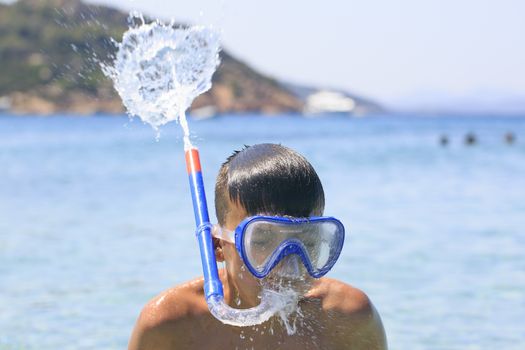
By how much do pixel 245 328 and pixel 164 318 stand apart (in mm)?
210

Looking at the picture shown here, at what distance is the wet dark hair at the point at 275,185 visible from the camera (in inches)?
82.4

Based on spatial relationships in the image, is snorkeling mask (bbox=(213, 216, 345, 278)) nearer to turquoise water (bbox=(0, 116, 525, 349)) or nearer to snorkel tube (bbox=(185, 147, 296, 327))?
snorkel tube (bbox=(185, 147, 296, 327))

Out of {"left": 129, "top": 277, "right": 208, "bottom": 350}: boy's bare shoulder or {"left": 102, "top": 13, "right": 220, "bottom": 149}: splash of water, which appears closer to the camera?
{"left": 129, "top": 277, "right": 208, "bottom": 350}: boy's bare shoulder

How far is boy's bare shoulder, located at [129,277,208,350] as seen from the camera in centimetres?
234

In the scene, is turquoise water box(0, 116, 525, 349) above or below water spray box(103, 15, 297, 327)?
below

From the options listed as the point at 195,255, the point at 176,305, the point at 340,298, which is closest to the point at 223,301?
the point at 176,305

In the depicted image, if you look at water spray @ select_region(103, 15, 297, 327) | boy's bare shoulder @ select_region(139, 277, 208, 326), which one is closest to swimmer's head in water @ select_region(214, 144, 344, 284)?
boy's bare shoulder @ select_region(139, 277, 208, 326)

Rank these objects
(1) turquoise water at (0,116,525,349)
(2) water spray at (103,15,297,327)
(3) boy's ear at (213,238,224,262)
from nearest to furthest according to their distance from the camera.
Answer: (3) boy's ear at (213,238,224,262) → (2) water spray at (103,15,297,327) → (1) turquoise water at (0,116,525,349)

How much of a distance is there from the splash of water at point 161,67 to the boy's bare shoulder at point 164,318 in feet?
2.82

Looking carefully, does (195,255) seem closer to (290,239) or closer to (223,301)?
(223,301)

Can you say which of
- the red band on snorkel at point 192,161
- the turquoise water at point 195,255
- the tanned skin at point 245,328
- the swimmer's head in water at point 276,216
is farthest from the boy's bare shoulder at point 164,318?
the turquoise water at point 195,255

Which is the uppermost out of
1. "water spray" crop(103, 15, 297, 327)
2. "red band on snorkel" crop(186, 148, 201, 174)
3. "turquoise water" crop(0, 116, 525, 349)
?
"water spray" crop(103, 15, 297, 327)

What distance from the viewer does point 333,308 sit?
2.49m

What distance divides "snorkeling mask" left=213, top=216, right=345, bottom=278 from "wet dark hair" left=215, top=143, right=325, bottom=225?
0.05 m
